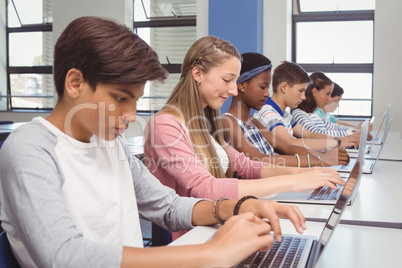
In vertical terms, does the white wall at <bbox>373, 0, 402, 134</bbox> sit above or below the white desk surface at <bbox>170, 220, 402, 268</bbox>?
above

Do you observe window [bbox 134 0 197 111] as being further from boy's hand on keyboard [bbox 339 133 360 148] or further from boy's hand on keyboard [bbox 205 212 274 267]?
boy's hand on keyboard [bbox 205 212 274 267]

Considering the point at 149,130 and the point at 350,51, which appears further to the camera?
the point at 350,51

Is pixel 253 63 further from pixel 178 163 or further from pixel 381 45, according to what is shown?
pixel 381 45

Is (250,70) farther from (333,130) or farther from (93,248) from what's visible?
(333,130)

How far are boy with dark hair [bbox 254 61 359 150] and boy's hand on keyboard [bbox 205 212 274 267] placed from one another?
1.97 meters

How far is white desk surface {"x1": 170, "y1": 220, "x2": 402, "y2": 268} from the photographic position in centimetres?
96

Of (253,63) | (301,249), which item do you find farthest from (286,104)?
(301,249)

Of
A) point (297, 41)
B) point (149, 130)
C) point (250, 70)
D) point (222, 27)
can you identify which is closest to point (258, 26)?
point (222, 27)

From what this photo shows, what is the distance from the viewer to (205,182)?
1487 millimetres

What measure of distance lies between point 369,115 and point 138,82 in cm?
472

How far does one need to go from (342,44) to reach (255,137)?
3.18m

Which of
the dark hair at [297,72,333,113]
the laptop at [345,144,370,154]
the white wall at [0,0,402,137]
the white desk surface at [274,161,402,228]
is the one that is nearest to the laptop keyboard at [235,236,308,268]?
the white desk surface at [274,161,402,228]

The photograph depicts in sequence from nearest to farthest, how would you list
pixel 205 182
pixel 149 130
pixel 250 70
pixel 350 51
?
pixel 205 182 → pixel 149 130 → pixel 250 70 → pixel 350 51

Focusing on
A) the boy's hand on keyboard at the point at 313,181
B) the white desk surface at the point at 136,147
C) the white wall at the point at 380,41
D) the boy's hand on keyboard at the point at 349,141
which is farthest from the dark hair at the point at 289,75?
the white wall at the point at 380,41
